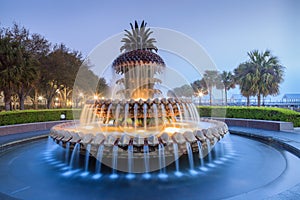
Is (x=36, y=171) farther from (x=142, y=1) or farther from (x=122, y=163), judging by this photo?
(x=142, y=1)

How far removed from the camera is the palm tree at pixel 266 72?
28.1 metres

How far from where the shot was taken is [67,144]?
5344 millimetres

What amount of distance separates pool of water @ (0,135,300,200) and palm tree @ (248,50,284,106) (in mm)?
25022

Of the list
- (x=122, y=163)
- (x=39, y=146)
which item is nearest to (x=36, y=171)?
(x=122, y=163)

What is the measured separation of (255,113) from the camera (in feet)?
42.5

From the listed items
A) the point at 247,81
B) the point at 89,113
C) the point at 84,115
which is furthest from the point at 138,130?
the point at 247,81

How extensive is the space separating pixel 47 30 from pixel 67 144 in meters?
44.2

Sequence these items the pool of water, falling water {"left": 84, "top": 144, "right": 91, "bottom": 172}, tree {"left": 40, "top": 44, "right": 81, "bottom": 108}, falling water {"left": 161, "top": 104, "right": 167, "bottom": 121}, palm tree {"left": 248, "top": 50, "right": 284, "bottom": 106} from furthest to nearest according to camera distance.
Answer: palm tree {"left": 248, "top": 50, "right": 284, "bottom": 106} < tree {"left": 40, "top": 44, "right": 81, "bottom": 108} < falling water {"left": 161, "top": 104, "right": 167, "bottom": 121} < falling water {"left": 84, "top": 144, "right": 91, "bottom": 172} < the pool of water

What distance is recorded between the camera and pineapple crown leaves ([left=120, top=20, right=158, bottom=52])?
11.4 m

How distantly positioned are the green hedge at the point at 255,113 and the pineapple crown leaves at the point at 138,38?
7.06 meters

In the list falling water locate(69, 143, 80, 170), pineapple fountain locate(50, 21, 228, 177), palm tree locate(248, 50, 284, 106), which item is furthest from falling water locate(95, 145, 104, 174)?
palm tree locate(248, 50, 284, 106)

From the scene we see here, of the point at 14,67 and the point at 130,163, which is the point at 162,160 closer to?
the point at 130,163

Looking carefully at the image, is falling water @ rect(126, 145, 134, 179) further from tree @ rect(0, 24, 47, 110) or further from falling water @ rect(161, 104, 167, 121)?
tree @ rect(0, 24, 47, 110)

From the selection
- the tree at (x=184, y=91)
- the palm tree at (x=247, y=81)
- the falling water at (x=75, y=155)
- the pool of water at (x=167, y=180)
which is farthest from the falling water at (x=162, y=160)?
the tree at (x=184, y=91)
